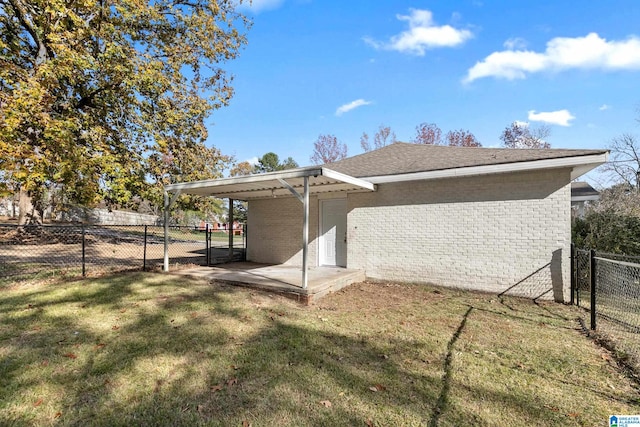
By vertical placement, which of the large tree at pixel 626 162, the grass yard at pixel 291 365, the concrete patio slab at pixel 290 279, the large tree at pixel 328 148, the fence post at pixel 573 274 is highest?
the large tree at pixel 328 148

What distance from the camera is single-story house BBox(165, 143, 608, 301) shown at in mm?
6520

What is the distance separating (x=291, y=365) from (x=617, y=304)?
606 cm

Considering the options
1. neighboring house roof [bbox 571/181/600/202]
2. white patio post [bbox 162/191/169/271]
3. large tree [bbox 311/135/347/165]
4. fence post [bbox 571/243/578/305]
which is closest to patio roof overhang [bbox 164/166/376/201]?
white patio post [bbox 162/191/169/271]

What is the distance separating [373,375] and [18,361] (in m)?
3.95

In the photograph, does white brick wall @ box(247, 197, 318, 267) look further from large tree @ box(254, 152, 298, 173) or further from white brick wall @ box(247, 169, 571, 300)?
large tree @ box(254, 152, 298, 173)

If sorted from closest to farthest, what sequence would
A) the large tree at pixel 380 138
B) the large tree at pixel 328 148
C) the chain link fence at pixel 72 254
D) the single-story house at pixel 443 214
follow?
the single-story house at pixel 443 214
the chain link fence at pixel 72 254
the large tree at pixel 380 138
the large tree at pixel 328 148

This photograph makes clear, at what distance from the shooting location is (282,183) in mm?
6441

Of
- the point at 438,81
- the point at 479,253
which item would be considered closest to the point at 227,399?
the point at 479,253

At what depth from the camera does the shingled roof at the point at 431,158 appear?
6708 mm

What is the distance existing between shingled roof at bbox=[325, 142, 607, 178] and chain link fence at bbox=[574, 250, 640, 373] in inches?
85.5

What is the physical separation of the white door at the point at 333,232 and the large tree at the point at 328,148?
24.1 meters

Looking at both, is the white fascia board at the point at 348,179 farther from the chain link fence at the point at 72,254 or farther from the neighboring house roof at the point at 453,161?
the chain link fence at the point at 72,254

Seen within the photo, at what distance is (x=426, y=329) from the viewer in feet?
15.6

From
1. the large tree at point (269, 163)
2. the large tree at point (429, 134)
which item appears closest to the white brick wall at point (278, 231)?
the large tree at point (269, 163)
